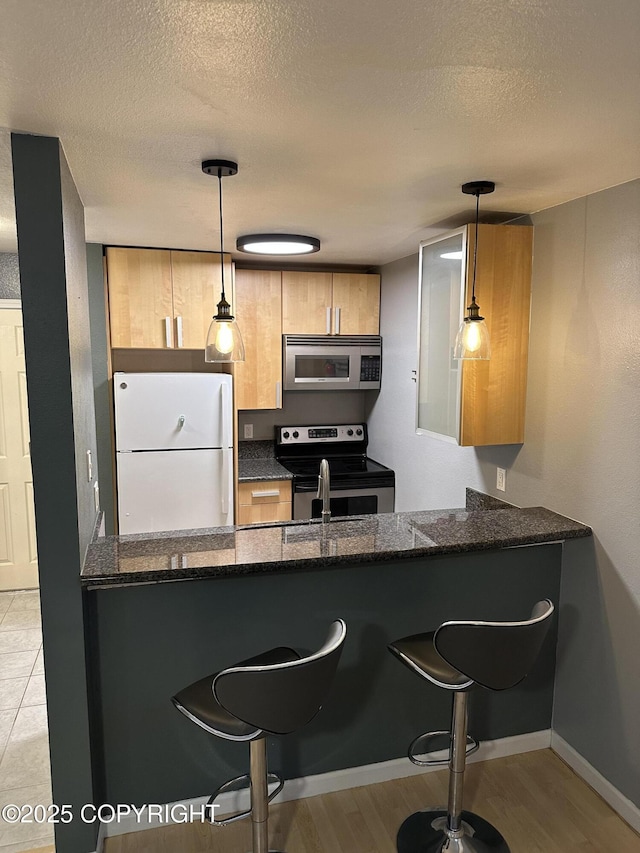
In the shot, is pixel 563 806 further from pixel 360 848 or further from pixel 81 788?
pixel 81 788

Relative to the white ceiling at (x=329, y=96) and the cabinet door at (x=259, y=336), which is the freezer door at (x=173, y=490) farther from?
the white ceiling at (x=329, y=96)

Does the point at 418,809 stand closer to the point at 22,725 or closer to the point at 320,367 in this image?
the point at 22,725

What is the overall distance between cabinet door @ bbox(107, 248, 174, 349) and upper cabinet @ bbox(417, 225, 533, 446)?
1.67 m

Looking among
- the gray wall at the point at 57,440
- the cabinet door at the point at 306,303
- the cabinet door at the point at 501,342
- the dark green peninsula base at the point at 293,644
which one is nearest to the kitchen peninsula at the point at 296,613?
the dark green peninsula base at the point at 293,644

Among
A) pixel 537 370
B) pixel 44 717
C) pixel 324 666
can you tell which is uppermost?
pixel 537 370

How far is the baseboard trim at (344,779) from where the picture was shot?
2.25 m

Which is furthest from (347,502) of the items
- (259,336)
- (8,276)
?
(8,276)

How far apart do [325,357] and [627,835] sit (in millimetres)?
3035

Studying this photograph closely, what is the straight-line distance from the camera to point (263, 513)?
4.07 m

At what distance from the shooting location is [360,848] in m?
2.17

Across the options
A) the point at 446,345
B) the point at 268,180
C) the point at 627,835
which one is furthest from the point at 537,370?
the point at 627,835

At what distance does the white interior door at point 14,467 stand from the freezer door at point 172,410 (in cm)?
103

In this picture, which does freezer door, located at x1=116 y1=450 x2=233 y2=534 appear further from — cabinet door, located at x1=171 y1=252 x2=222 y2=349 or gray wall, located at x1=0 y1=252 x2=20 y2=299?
gray wall, located at x1=0 y1=252 x2=20 y2=299

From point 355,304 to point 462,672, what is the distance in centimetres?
294
